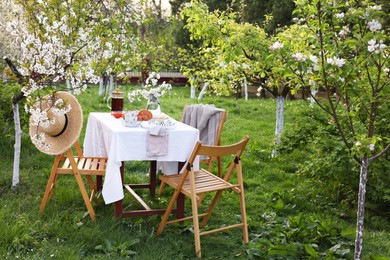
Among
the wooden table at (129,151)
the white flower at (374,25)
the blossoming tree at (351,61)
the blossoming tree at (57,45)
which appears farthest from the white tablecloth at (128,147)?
the white flower at (374,25)

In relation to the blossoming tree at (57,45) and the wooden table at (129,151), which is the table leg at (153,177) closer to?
the wooden table at (129,151)

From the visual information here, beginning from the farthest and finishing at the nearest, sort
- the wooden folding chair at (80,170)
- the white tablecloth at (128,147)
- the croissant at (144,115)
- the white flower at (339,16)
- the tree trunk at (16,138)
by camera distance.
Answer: the tree trunk at (16,138), the croissant at (144,115), the wooden folding chair at (80,170), the white tablecloth at (128,147), the white flower at (339,16)

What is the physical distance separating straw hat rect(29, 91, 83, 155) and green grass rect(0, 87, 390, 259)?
0.54 metres

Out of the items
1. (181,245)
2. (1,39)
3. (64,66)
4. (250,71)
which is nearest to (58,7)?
(64,66)

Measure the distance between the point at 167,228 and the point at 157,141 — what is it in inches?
31.0

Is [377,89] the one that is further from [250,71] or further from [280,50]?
[250,71]

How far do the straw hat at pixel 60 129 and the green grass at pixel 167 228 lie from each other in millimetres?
542

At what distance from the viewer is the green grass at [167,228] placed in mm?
3598

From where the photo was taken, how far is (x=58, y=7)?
4215mm

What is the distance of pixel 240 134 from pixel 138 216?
444 centimetres

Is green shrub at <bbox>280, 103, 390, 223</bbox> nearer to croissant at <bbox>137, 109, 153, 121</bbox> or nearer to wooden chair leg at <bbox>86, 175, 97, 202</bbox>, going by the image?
croissant at <bbox>137, 109, 153, 121</bbox>

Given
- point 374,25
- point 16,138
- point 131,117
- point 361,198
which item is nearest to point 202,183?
point 131,117

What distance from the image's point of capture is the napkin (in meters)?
4.12

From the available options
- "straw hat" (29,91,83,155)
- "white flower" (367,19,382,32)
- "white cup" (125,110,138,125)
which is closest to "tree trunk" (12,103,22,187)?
"straw hat" (29,91,83,155)
